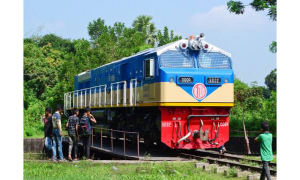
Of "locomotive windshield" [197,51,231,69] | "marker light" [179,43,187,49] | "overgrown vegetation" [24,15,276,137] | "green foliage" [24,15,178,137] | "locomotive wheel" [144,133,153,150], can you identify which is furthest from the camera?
"green foliage" [24,15,178,137]

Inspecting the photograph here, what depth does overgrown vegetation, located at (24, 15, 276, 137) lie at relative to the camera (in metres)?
27.7

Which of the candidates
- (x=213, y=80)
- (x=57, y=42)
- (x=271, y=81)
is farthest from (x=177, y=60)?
(x=57, y=42)

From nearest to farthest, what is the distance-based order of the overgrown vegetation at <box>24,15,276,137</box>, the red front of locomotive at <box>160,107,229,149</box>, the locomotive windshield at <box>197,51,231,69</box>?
the red front of locomotive at <box>160,107,229,149</box>
the locomotive windshield at <box>197,51,231,69</box>
the overgrown vegetation at <box>24,15,276,137</box>

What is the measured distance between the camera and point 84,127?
1536 centimetres

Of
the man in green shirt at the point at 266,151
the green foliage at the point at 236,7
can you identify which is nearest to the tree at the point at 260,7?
the green foliage at the point at 236,7

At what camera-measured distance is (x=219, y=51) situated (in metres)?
16.6

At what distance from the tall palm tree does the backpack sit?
4480 centimetres

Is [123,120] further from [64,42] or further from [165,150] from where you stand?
[64,42]

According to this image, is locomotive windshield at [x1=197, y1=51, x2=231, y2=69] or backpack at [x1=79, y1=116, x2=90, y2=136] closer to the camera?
backpack at [x1=79, y1=116, x2=90, y2=136]

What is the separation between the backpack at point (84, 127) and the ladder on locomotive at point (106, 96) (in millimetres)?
2139

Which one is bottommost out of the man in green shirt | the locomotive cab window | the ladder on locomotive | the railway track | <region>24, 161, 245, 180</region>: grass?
the railway track

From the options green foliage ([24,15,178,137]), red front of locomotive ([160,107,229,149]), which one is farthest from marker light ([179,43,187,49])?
green foliage ([24,15,178,137])

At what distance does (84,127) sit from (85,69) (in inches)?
820

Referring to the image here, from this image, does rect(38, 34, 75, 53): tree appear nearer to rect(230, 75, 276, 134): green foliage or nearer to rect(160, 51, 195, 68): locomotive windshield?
rect(230, 75, 276, 134): green foliage
